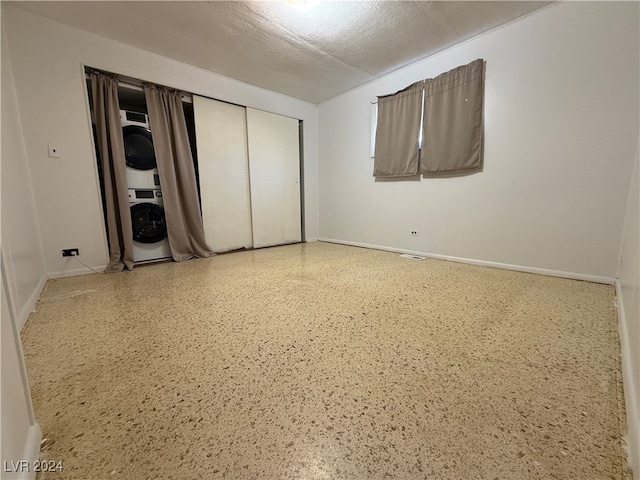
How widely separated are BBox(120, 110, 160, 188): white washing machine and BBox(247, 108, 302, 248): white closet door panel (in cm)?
125

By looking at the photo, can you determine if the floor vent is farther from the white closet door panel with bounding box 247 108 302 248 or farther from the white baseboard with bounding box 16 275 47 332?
the white baseboard with bounding box 16 275 47 332

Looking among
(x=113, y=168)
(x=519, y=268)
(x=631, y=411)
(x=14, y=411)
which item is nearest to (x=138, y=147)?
(x=113, y=168)

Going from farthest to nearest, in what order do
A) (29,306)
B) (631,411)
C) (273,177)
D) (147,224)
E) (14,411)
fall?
(273,177) < (147,224) < (29,306) < (631,411) < (14,411)

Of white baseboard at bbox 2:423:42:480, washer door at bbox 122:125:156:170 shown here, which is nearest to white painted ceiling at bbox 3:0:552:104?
washer door at bbox 122:125:156:170

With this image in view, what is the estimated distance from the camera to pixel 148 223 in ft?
9.53

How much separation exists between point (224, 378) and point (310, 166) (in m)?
3.89

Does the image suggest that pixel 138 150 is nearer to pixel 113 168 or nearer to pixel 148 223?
pixel 113 168

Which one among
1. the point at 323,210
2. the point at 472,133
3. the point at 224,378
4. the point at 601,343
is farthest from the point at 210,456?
the point at 323,210

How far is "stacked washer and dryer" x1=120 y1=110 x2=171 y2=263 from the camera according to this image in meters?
2.74

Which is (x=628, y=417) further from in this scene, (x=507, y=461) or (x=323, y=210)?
(x=323, y=210)

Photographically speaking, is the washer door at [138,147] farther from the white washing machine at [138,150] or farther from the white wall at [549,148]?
the white wall at [549,148]

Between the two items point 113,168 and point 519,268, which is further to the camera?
point 113,168

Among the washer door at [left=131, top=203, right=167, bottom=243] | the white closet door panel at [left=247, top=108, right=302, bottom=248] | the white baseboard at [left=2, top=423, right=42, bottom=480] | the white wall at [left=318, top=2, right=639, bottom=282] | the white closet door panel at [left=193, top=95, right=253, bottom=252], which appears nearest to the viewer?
the white baseboard at [left=2, top=423, right=42, bottom=480]

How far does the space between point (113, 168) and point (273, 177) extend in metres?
2.00
